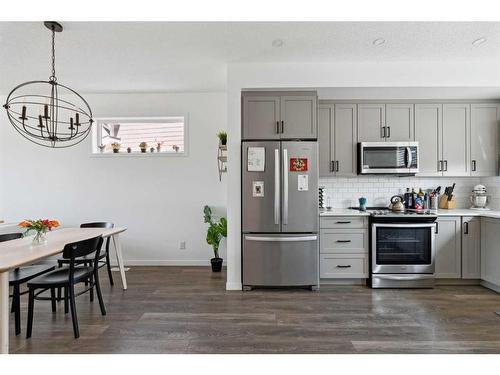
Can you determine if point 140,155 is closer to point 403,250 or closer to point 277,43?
point 277,43

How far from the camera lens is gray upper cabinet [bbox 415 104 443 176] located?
155 inches

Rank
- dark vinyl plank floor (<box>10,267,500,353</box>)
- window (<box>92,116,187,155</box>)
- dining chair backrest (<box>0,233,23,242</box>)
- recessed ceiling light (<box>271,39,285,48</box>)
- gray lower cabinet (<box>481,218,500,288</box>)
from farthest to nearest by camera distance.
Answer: window (<box>92,116,187,155</box>)
gray lower cabinet (<box>481,218,500,288</box>)
recessed ceiling light (<box>271,39,285,48</box>)
dining chair backrest (<box>0,233,23,242</box>)
dark vinyl plank floor (<box>10,267,500,353</box>)

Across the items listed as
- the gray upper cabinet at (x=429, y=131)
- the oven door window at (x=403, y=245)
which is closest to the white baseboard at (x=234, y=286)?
the oven door window at (x=403, y=245)

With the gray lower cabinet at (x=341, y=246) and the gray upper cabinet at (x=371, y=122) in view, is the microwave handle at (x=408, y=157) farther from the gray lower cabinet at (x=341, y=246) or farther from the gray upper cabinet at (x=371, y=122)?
the gray lower cabinet at (x=341, y=246)

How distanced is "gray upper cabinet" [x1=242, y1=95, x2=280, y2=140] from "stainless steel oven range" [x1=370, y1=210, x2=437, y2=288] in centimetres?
163

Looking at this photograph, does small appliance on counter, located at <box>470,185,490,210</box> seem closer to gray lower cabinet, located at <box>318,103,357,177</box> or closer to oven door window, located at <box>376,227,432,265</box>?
oven door window, located at <box>376,227,432,265</box>

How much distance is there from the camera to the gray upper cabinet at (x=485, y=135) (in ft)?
12.8

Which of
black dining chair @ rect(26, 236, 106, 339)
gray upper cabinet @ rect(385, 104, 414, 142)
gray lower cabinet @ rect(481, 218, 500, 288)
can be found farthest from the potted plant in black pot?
gray lower cabinet @ rect(481, 218, 500, 288)

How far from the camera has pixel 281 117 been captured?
139 inches

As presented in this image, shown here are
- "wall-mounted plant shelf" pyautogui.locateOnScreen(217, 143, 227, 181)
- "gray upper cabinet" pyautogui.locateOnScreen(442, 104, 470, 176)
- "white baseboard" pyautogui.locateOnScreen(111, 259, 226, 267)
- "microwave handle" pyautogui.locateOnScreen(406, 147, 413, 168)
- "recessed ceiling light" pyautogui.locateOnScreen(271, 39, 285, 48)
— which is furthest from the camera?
"white baseboard" pyautogui.locateOnScreen(111, 259, 226, 267)

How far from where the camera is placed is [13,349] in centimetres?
223

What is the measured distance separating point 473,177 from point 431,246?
1466mm

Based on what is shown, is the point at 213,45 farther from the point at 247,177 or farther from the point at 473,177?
the point at 473,177

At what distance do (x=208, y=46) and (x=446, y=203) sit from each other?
3765mm
